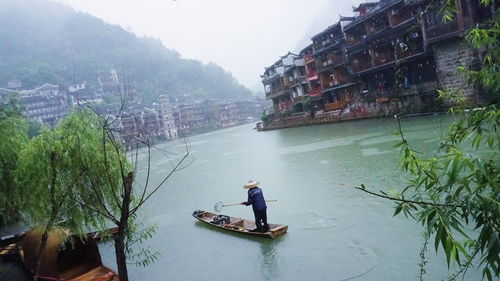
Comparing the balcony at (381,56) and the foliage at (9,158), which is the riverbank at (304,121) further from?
the foliage at (9,158)

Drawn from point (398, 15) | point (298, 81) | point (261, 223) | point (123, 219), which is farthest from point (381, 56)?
point (123, 219)

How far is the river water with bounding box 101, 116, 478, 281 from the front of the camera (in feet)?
29.2

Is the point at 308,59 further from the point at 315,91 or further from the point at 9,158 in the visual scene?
the point at 9,158

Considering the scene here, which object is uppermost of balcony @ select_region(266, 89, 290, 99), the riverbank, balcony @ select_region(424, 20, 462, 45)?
balcony @ select_region(424, 20, 462, 45)

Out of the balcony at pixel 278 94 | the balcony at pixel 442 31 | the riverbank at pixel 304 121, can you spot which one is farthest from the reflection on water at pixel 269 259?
the balcony at pixel 278 94

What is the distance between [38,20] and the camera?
481 ft

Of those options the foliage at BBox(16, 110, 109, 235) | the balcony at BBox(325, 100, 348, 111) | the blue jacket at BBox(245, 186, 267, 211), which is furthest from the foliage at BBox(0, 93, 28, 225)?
the balcony at BBox(325, 100, 348, 111)

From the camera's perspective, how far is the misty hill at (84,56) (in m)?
117

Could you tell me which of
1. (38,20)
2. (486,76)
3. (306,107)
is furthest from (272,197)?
(38,20)

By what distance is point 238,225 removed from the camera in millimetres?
12367

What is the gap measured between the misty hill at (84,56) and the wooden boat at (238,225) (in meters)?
107

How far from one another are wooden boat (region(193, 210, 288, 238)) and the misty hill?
10724 cm

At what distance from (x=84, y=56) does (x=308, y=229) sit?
141626 millimetres

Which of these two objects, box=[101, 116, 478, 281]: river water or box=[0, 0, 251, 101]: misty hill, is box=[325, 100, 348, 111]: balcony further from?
box=[0, 0, 251, 101]: misty hill
